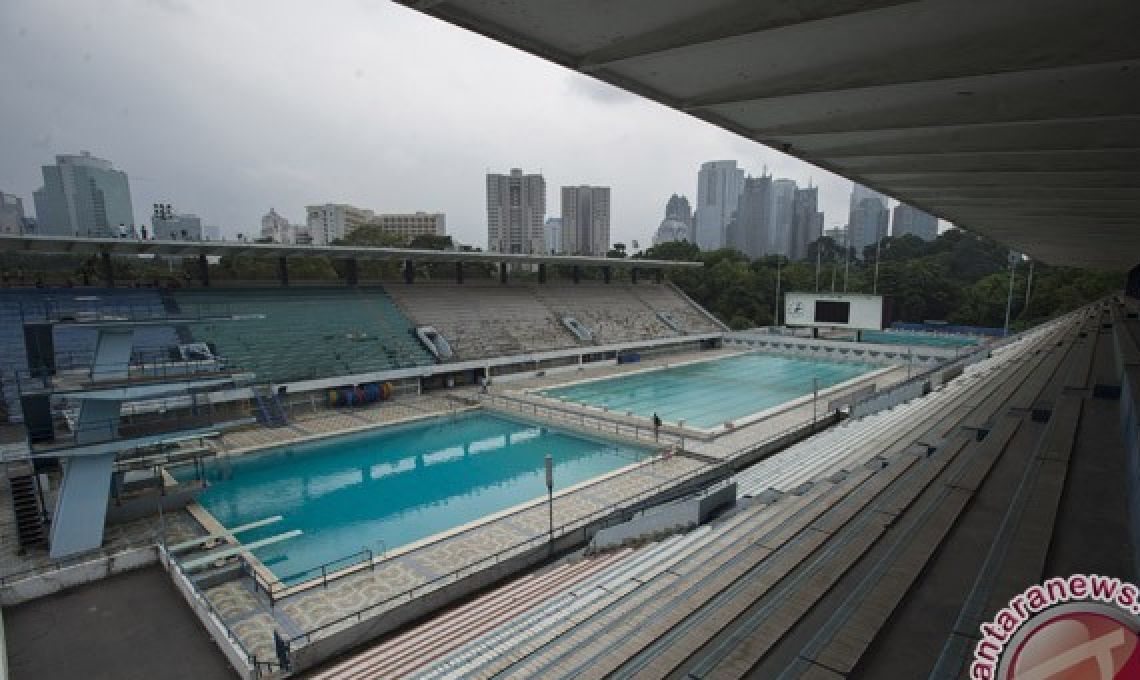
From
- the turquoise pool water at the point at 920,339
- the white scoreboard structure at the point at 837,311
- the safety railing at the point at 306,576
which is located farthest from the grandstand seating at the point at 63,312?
the turquoise pool water at the point at 920,339

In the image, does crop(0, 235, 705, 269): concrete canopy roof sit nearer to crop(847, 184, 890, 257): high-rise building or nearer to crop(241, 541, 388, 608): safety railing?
crop(241, 541, 388, 608): safety railing

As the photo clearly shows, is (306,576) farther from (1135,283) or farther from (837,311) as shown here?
(1135,283)

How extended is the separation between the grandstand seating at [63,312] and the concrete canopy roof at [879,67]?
2074cm

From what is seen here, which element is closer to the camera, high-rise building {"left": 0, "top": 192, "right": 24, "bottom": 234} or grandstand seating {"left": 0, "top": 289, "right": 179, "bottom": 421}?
grandstand seating {"left": 0, "top": 289, "right": 179, "bottom": 421}

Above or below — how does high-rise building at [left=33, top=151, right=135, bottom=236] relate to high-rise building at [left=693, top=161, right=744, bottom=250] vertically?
below

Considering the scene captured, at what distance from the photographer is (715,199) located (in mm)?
129125

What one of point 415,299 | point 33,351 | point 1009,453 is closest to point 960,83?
point 1009,453

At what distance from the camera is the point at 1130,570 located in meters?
→ 4.07

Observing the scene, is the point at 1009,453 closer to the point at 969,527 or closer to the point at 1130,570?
the point at 969,527

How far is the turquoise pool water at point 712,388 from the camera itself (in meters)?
23.6

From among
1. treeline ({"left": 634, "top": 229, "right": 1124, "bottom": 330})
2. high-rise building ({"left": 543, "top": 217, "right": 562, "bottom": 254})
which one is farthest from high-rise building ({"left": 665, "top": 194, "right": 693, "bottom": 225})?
treeline ({"left": 634, "top": 229, "right": 1124, "bottom": 330})

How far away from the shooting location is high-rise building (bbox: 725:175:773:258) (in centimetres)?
10600

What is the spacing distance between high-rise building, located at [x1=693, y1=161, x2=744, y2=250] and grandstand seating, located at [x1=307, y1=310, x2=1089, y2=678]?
12110 centimetres

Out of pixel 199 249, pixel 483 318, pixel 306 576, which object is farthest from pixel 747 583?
pixel 483 318
